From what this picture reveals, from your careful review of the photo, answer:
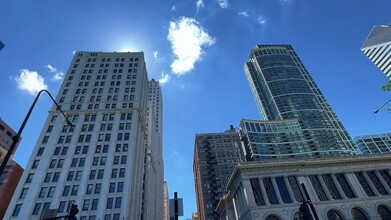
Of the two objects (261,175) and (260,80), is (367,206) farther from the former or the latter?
(260,80)

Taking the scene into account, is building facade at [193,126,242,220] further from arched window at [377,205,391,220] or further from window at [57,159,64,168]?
window at [57,159,64,168]

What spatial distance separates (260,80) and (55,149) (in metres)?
156

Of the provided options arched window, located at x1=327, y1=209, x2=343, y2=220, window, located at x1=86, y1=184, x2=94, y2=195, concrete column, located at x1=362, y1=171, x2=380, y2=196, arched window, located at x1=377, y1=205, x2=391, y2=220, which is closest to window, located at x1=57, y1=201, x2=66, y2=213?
window, located at x1=86, y1=184, x2=94, y2=195

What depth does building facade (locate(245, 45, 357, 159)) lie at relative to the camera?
131750 mm

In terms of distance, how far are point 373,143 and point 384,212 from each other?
537ft

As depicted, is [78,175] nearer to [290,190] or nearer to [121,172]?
[121,172]

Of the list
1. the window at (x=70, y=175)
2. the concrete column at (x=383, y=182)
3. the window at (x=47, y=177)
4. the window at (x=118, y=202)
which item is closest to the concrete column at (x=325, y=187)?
the concrete column at (x=383, y=182)

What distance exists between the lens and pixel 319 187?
44375mm

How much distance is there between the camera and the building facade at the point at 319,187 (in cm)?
4041

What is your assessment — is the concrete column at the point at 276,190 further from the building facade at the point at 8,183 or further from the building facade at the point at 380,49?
the building facade at the point at 380,49

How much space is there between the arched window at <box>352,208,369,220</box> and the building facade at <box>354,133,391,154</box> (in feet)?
516

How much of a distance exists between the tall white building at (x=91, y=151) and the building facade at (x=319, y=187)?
2442 centimetres

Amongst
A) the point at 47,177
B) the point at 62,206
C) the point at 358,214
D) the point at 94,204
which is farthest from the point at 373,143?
the point at 47,177

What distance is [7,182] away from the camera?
59.9 metres
